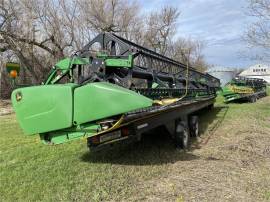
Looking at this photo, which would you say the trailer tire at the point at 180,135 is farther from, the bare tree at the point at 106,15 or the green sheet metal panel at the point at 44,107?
the bare tree at the point at 106,15

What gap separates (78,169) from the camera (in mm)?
5941

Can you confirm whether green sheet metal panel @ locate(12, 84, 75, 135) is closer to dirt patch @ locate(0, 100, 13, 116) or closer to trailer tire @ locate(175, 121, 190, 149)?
trailer tire @ locate(175, 121, 190, 149)

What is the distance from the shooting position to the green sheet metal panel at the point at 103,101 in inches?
200

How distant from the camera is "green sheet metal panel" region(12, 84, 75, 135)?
17.6 ft

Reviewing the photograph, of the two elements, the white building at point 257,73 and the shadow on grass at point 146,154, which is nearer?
the shadow on grass at point 146,154

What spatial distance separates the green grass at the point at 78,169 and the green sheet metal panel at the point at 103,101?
3.20ft

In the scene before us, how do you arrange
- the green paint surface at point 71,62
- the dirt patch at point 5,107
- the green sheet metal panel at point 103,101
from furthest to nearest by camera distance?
1. the dirt patch at point 5,107
2. the green paint surface at point 71,62
3. the green sheet metal panel at point 103,101

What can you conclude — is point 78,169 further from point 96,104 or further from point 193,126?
point 193,126

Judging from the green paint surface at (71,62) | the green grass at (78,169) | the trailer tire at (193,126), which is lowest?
the green grass at (78,169)

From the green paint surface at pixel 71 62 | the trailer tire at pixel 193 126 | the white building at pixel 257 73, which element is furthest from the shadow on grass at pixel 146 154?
the white building at pixel 257 73

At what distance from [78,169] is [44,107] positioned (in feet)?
3.99

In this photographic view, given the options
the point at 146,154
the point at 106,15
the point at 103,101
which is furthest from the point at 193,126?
the point at 106,15

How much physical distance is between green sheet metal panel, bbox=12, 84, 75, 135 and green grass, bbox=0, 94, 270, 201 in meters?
0.80

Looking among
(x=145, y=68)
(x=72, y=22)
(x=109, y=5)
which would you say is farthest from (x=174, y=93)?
(x=109, y=5)
